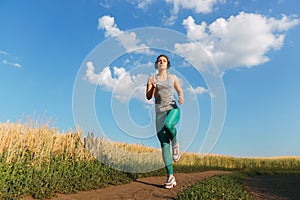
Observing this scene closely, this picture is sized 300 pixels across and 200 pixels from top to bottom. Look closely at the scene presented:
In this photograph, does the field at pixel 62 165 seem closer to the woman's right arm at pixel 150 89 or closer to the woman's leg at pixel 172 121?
the woman's leg at pixel 172 121

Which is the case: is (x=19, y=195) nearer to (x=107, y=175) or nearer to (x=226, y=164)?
(x=107, y=175)

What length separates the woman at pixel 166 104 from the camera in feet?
25.3

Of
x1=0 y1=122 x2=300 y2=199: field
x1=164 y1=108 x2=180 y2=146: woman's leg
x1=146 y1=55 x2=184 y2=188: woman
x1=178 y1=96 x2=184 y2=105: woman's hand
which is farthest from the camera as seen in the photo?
x1=178 y1=96 x2=184 y2=105: woman's hand

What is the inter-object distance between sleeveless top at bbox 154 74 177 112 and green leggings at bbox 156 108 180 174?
0.14 metres

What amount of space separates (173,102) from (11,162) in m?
4.49

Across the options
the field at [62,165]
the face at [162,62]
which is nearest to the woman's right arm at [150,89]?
the face at [162,62]

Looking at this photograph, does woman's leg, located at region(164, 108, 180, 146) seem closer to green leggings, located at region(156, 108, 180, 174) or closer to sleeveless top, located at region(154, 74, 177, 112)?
green leggings, located at region(156, 108, 180, 174)

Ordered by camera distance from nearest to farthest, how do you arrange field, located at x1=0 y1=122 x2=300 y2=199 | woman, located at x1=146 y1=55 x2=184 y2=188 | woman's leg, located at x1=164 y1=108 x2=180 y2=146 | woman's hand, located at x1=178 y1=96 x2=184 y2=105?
field, located at x1=0 y1=122 x2=300 y2=199, woman's leg, located at x1=164 y1=108 x2=180 y2=146, woman, located at x1=146 y1=55 x2=184 y2=188, woman's hand, located at x1=178 y1=96 x2=184 y2=105

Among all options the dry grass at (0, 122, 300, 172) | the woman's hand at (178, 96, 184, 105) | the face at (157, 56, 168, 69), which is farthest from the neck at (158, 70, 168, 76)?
the dry grass at (0, 122, 300, 172)

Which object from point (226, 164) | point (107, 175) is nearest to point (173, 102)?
point (107, 175)

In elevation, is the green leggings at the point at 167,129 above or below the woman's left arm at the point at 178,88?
below

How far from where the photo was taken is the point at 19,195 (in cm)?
691

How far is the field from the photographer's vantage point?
7219 millimetres

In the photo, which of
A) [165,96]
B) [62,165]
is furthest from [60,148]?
[165,96]
